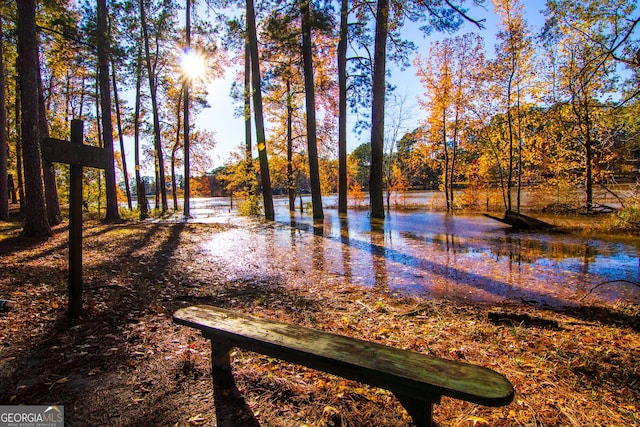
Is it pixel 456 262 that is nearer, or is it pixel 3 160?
pixel 456 262

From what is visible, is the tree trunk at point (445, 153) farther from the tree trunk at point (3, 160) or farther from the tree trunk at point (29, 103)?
the tree trunk at point (3, 160)

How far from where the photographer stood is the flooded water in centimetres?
479

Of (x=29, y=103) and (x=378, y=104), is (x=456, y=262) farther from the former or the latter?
(x=29, y=103)

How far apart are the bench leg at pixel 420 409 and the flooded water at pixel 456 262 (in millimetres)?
3121

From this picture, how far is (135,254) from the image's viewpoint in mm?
6863

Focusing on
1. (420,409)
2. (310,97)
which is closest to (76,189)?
(420,409)

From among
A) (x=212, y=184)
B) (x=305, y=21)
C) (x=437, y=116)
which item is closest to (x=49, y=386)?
(x=305, y=21)

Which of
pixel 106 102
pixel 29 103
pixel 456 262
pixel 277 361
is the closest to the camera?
pixel 277 361

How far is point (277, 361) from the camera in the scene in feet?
8.98

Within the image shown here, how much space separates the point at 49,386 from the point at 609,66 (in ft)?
58.3

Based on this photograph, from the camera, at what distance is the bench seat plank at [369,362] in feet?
4.99

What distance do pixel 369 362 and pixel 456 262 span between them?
5553mm

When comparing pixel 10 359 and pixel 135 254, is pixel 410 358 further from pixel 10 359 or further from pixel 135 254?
pixel 135 254

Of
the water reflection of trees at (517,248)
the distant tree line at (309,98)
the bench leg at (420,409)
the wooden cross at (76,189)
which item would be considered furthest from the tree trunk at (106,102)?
the bench leg at (420,409)
